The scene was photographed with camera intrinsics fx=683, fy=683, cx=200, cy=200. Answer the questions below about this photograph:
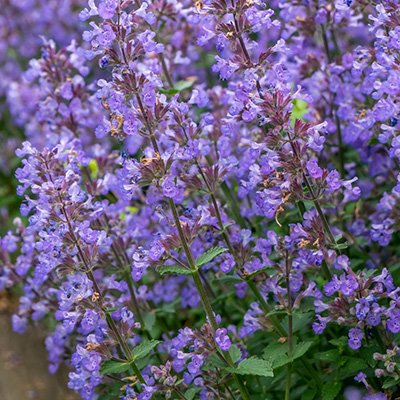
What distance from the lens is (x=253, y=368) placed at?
299cm

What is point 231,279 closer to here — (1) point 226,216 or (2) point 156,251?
(1) point 226,216

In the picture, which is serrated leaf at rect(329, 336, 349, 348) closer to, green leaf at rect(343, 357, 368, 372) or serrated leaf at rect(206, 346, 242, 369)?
green leaf at rect(343, 357, 368, 372)

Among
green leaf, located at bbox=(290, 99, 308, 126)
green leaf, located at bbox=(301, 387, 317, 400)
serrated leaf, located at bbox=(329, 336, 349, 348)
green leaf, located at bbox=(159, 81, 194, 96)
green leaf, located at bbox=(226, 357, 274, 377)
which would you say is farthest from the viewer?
green leaf, located at bbox=(290, 99, 308, 126)

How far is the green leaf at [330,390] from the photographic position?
3256 millimetres

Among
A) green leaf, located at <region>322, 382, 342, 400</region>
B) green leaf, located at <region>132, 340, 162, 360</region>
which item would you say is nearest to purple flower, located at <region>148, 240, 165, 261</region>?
green leaf, located at <region>132, 340, 162, 360</region>

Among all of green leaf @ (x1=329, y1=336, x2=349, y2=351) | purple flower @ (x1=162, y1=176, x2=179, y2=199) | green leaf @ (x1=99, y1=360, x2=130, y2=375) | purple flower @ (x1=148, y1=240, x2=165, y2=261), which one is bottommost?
green leaf @ (x1=329, y1=336, x2=349, y2=351)

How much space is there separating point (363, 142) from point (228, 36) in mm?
1389

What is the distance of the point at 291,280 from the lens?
3.38 meters

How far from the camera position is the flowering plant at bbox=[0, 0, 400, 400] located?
10.0ft

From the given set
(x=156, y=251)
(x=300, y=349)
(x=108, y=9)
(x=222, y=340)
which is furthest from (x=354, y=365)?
(x=108, y=9)

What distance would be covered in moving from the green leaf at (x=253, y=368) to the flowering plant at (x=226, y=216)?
0.5 inches

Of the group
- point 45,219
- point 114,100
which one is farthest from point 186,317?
point 114,100

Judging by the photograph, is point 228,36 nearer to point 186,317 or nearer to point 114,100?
point 114,100

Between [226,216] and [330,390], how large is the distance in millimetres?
1012
